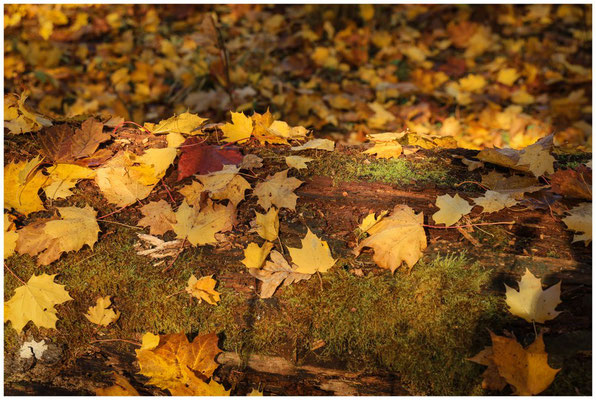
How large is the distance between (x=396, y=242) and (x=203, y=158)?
0.93 metres

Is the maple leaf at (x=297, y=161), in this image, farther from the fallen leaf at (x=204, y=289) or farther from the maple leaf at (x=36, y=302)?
the maple leaf at (x=36, y=302)

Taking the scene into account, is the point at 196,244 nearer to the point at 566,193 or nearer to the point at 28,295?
the point at 28,295

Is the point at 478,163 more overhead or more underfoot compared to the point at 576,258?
more overhead

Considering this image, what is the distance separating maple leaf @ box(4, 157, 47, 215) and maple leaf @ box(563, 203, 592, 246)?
2.08m

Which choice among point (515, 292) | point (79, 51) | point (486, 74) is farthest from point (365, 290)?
point (79, 51)

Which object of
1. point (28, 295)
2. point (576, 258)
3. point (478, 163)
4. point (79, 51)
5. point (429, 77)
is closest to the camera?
point (576, 258)

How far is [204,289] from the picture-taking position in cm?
168

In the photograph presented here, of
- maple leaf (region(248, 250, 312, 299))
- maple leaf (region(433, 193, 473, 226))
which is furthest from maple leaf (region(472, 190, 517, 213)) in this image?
maple leaf (region(248, 250, 312, 299))

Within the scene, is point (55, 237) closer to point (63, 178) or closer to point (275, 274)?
point (63, 178)

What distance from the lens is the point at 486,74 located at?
452 cm

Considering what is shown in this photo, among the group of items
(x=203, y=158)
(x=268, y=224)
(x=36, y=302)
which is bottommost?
(x=36, y=302)

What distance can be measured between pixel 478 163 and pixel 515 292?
0.66m

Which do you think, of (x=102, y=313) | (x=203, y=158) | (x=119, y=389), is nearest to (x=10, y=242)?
(x=102, y=313)

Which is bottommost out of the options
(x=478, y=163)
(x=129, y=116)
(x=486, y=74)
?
(x=486, y=74)
